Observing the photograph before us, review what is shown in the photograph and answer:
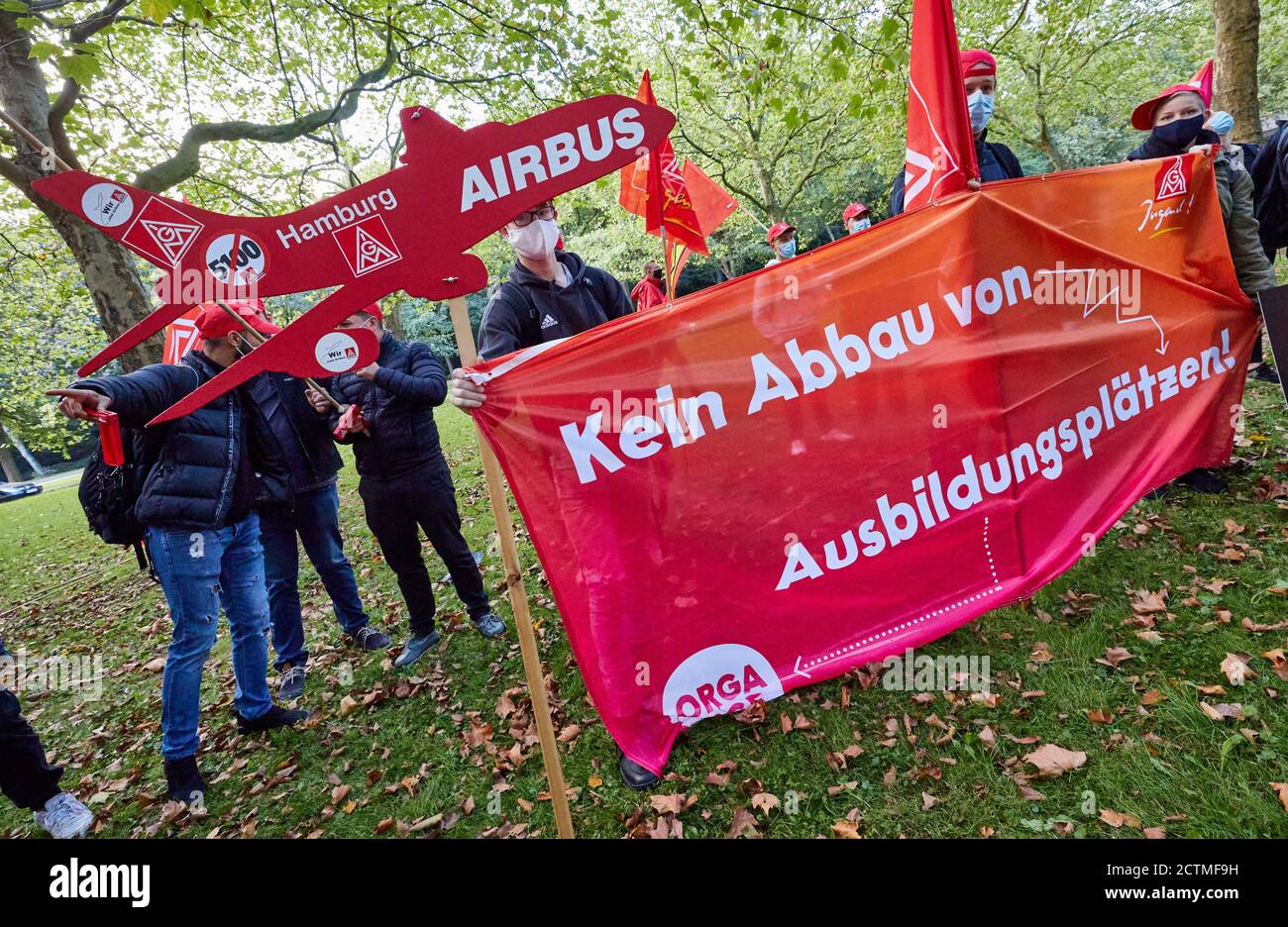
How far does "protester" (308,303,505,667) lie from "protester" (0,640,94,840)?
6.05 feet

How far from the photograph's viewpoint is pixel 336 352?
198cm

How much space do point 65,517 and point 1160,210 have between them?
810 inches

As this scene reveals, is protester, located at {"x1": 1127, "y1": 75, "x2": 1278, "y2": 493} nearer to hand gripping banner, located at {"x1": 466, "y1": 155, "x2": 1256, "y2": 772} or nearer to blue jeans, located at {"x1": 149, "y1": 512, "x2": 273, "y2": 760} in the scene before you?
hand gripping banner, located at {"x1": 466, "y1": 155, "x2": 1256, "y2": 772}

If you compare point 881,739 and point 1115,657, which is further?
point 1115,657

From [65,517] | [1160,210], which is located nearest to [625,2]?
[1160,210]

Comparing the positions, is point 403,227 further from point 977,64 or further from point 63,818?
point 977,64

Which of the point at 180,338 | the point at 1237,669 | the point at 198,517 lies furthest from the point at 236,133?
the point at 1237,669

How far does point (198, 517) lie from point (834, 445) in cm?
339

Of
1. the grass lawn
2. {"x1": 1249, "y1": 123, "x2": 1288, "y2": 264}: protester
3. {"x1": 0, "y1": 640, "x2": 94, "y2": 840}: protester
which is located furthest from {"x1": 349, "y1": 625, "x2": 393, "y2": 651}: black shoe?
{"x1": 1249, "y1": 123, "x2": 1288, "y2": 264}: protester

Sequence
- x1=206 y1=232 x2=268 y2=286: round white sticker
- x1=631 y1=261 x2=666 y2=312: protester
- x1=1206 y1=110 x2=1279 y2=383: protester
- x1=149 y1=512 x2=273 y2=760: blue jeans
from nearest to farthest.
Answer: x1=206 y1=232 x2=268 y2=286: round white sticker → x1=149 y1=512 x2=273 y2=760: blue jeans → x1=1206 y1=110 x2=1279 y2=383: protester → x1=631 y1=261 x2=666 y2=312: protester

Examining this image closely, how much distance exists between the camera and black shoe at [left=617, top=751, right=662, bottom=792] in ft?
9.12

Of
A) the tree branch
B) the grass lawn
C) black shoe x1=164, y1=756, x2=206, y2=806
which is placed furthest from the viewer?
the tree branch

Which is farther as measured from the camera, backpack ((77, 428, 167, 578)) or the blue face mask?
the blue face mask

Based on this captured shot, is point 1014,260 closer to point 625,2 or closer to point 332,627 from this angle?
point 332,627
